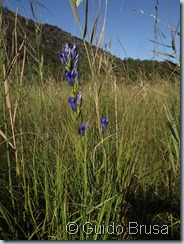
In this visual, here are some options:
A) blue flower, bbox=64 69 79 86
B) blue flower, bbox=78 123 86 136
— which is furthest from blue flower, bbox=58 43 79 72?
blue flower, bbox=78 123 86 136

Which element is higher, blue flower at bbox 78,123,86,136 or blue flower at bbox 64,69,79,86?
blue flower at bbox 64,69,79,86

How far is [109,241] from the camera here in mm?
699

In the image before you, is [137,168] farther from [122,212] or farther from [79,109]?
[79,109]

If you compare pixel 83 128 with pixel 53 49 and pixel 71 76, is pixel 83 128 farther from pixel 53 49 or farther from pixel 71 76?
pixel 53 49

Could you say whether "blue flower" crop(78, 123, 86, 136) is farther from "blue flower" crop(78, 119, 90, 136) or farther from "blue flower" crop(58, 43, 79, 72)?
"blue flower" crop(58, 43, 79, 72)

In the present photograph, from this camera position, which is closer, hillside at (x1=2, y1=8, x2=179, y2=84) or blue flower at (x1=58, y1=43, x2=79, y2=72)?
blue flower at (x1=58, y1=43, x2=79, y2=72)

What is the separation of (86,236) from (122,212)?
0.14 meters

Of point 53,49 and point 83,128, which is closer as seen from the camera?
point 83,128

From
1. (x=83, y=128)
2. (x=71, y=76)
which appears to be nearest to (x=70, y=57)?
(x=71, y=76)

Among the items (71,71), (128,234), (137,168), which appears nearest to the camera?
(71,71)

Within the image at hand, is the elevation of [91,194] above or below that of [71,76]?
below

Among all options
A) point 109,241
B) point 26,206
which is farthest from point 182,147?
point 26,206

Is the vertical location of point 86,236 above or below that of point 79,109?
below

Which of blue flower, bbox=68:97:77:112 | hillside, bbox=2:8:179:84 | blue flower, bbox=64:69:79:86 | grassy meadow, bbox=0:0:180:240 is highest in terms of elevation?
hillside, bbox=2:8:179:84
